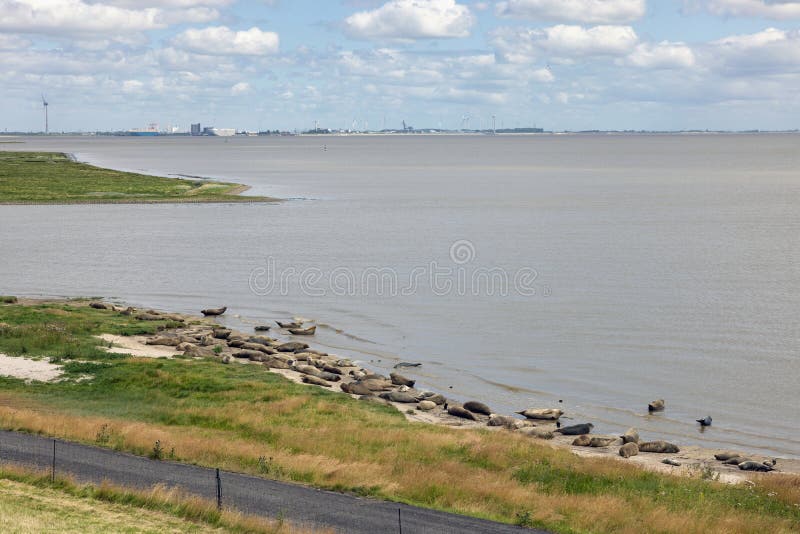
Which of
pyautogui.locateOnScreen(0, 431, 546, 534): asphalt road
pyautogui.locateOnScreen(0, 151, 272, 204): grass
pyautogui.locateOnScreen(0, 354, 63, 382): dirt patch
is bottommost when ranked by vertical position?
pyautogui.locateOnScreen(0, 354, 63, 382): dirt patch

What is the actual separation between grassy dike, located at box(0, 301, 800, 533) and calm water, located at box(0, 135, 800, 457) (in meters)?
9.95

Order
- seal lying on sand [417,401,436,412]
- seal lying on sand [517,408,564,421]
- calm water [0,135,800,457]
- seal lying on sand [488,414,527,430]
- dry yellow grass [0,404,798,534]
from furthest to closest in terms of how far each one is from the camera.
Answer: calm water [0,135,800,457] < seal lying on sand [417,401,436,412] < seal lying on sand [517,408,564,421] < seal lying on sand [488,414,527,430] < dry yellow grass [0,404,798,534]

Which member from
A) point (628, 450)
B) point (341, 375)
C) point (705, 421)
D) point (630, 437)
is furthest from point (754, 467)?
point (341, 375)

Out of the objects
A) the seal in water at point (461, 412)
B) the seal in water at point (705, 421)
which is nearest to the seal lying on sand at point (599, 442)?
the seal in water at point (461, 412)

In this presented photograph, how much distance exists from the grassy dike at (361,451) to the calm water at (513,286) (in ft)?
32.6

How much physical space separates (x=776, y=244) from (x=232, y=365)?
70445 mm

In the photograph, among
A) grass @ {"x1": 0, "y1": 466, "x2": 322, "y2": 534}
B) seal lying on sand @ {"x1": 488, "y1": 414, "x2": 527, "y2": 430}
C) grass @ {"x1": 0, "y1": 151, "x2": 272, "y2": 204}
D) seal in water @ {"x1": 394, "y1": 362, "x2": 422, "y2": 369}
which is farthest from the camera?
grass @ {"x1": 0, "y1": 151, "x2": 272, "y2": 204}

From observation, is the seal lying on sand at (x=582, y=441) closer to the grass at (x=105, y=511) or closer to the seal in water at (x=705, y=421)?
the seal in water at (x=705, y=421)

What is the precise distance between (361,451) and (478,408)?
37.4 ft

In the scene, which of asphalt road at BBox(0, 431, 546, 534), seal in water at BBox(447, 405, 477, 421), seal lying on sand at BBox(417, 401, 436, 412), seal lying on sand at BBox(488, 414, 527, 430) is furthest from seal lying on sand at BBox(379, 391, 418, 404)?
asphalt road at BBox(0, 431, 546, 534)

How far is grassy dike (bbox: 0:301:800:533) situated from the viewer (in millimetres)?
25422

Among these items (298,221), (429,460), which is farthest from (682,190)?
(429,460)

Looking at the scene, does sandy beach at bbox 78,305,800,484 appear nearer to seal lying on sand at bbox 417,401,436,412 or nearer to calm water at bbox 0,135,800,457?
seal lying on sand at bbox 417,401,436,412

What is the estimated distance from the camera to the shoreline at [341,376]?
1346 inches
